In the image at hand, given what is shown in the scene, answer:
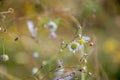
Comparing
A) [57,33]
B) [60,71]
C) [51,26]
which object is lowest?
[60,71]

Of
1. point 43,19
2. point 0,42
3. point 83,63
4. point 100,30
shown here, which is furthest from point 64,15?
point 100,30

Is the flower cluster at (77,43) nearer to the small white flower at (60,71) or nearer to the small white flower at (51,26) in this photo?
the small white flower at (60,71)

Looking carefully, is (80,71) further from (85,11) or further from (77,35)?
(85,11)

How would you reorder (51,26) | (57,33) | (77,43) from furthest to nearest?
(57,33), (51,26), (77,43)

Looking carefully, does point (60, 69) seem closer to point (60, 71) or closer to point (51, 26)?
point (60, 71)

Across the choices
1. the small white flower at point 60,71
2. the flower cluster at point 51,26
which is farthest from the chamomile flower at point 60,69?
the flower cluster at point 51,26

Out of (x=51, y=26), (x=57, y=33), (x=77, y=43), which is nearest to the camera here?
(x=77, y=43)

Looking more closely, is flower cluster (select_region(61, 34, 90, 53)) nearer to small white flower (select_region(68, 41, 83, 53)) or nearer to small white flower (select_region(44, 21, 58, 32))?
small white flower (select_region(68, 41, 83, 53))

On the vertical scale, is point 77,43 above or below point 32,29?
below

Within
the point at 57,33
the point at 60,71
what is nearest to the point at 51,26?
the point at 60,71

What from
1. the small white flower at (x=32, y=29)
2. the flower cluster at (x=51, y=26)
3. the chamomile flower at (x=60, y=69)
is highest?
the small white flower at (x=32, y=29)
